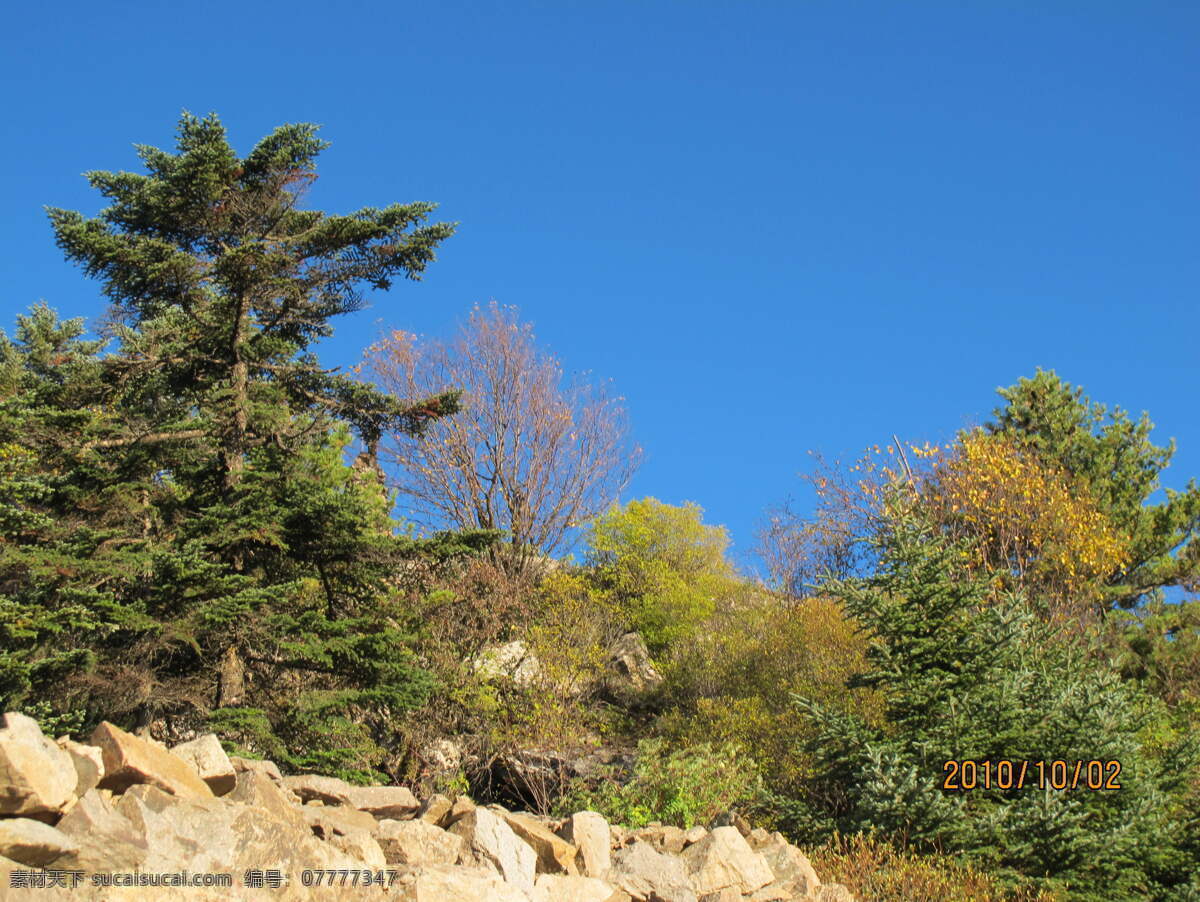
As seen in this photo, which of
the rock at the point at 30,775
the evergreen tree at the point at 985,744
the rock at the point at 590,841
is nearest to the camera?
the rock at the point at 30,775

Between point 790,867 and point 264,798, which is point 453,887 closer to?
point 264,798

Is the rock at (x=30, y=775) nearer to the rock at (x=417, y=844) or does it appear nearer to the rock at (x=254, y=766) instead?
the rock at (x=417, y=844)

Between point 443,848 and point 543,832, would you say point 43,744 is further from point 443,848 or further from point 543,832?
point 543,832

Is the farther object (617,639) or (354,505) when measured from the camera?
(617,639)

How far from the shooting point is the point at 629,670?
23344 millimetres

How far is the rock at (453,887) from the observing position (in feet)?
20.3

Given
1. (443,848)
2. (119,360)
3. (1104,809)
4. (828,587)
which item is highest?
(119,360)

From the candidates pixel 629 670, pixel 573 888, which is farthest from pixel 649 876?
pixel 629 670

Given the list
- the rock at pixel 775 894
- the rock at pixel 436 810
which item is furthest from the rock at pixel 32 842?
the rock at pixel 775 894

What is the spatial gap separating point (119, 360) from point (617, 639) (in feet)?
44.2

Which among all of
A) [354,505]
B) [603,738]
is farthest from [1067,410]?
[354,505]

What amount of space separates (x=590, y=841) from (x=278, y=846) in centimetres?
298

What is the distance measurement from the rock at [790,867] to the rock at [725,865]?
13 centimetres

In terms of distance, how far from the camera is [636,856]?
8227mm
